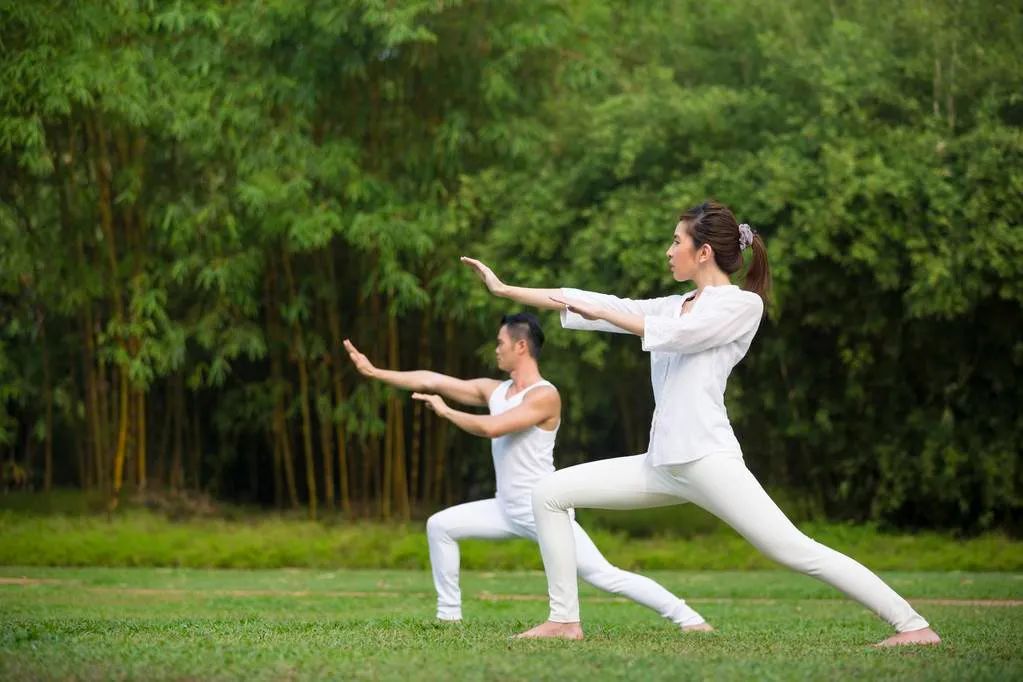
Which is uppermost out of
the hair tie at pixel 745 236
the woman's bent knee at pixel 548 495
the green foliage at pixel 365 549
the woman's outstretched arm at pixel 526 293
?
the hair tie at pixel 745 236

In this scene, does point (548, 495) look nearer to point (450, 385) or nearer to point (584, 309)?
point (584, 309)

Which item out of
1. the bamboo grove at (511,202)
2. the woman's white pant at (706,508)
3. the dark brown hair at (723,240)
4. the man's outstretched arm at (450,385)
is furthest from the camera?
the bamboo grove at (511,202)

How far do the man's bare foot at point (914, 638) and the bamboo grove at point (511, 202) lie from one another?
26.9ft

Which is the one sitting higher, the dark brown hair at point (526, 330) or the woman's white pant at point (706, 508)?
the dark brown hair at point (526, 330)

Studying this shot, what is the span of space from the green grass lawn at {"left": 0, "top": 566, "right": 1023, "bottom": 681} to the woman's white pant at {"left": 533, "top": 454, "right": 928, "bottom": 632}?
22cm

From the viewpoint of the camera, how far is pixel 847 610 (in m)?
10.4

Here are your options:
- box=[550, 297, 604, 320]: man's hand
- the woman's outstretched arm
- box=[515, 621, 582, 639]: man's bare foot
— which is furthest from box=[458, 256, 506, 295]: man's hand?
box=[515, 621, 582, 639]: man's bare foot

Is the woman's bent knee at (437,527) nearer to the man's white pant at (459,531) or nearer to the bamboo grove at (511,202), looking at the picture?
the man's white pant at (459,531)

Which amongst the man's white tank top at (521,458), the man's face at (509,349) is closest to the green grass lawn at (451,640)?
the man's white tank top at (521,458)

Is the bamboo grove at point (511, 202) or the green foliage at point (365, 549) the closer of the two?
the bamboo grove at point (511, 202)

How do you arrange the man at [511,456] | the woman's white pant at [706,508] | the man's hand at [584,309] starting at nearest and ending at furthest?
the woman's white pant at [706,508], the man's hand at [584,309], the man at [511,456]

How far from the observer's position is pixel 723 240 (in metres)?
5.93

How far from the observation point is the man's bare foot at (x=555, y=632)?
6.02 m

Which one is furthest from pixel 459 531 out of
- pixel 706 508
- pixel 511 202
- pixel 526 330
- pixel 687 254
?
pixel 511 202
